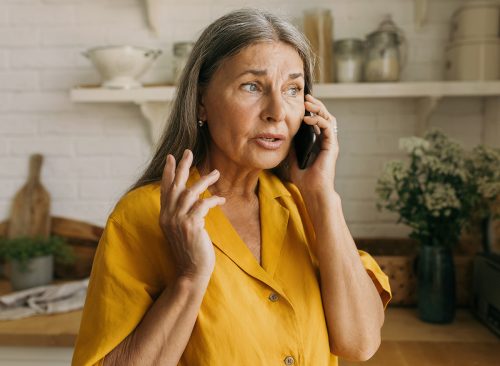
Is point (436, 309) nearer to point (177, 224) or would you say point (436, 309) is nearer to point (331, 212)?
point (331, 212)

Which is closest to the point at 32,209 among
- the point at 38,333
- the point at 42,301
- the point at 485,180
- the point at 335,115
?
the point at 42,301

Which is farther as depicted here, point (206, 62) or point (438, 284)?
point (438, 284)

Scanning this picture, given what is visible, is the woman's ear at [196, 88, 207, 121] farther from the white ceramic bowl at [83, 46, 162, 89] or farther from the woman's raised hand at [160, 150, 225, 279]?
the white ceramic bowl at [83, 46, 162, 89]

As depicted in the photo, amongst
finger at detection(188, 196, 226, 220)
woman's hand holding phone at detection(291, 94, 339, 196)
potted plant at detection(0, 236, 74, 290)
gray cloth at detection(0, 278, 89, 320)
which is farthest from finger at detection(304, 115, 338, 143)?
potted plant at detection(0, 236, 74, 290)

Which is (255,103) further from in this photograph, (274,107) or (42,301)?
(42,301)

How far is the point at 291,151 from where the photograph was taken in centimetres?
117

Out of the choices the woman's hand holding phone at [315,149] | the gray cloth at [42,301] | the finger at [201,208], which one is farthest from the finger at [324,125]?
the gray cloth at [42,301]

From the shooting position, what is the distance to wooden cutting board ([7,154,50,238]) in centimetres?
205

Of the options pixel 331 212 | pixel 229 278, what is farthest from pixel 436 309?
pixel 229 278

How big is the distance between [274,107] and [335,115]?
43.3 inches

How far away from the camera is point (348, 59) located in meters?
1.79

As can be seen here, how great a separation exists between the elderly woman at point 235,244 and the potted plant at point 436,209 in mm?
592

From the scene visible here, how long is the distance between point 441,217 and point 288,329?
90 cm

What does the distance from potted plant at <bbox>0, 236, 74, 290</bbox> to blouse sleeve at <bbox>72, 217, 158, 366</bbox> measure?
108cm
